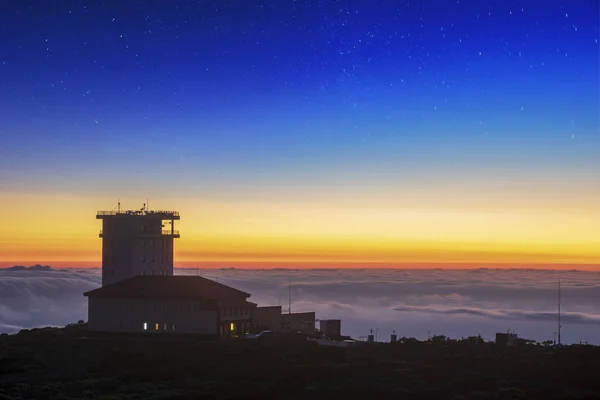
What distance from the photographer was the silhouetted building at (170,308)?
63.3 meters

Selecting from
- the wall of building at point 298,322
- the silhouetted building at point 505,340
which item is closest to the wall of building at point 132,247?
the wall of building at point 298,322

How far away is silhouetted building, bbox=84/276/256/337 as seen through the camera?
63.3 metres

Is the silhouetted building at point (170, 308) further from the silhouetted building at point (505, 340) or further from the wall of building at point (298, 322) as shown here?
the silhouetted building at point (505, 340)

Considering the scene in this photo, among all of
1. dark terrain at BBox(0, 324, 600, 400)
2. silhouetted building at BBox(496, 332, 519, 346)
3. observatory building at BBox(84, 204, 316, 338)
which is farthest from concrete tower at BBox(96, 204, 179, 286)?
silhouetted building at BBox(496, 332, 519, 346)

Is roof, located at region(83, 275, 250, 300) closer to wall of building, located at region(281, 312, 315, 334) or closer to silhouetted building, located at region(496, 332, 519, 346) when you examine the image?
wall of building, located at region(281, 312, 315, 334)

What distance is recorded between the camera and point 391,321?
136750 millimetres

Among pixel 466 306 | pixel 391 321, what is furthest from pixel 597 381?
pixel 466 306

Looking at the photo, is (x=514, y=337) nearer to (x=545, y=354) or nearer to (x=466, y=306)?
(x=545, y=354)

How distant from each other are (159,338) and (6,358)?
11.2 metres

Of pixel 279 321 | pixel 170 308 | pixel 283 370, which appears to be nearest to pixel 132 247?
pixel 170 308

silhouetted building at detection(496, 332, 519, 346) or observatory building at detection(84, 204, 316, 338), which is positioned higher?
observatory building at detection(84, 204, 316, 338)

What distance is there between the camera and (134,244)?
7419 cm

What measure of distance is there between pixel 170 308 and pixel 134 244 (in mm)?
11926

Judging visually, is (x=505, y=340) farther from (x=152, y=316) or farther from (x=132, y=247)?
(x=132, y=247)
